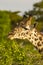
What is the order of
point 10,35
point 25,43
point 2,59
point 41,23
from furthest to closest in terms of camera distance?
point 41,23 < point 25,43 < point 10,35 < point 2,59

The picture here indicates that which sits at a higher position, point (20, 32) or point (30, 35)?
point (20, 32)

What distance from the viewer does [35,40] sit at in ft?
42.0

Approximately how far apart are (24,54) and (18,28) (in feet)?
13.1

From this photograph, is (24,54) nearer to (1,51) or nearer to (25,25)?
(1,51)

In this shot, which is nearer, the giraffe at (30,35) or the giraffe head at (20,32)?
the giraffe head at (20,32)

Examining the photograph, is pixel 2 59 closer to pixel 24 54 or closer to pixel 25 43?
pixel 24 54

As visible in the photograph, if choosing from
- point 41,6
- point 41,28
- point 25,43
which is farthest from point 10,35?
point 41,6

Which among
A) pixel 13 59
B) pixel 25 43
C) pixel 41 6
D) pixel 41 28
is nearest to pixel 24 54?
pixel 13 59

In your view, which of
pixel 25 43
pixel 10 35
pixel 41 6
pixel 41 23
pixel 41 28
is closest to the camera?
pixel 10 35

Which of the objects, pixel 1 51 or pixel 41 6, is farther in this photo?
pixel 41 6

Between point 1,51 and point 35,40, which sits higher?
point 1,51

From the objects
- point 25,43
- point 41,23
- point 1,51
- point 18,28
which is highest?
point 1,51

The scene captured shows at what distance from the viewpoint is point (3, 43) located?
9227 millimetres

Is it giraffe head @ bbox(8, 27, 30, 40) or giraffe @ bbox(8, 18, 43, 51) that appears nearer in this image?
giraffe head @ bbox(8, 27, 30, 40)
